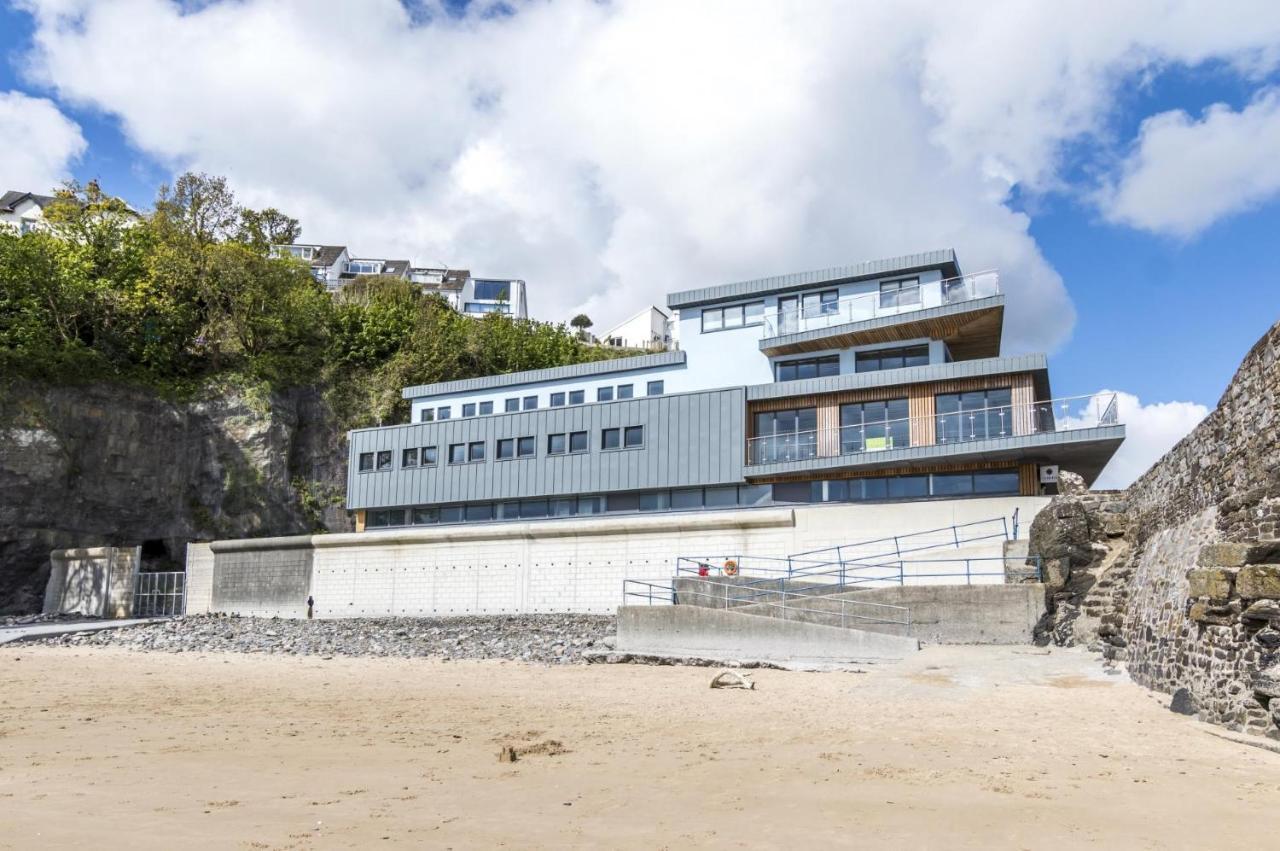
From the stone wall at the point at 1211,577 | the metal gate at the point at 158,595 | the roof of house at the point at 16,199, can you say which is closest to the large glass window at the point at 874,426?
the stone wall at the point at 1211,577

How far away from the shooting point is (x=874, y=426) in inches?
1101

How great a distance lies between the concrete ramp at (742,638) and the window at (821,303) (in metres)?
16.1

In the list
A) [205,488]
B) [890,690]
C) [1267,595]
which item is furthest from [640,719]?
[205,488]

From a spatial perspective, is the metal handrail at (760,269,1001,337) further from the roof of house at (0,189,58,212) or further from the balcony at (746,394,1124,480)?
the roof of house at (0,189,58,212)

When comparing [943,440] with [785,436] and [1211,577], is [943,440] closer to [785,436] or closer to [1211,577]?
[785,436]

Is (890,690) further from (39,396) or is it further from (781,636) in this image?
(39,396)

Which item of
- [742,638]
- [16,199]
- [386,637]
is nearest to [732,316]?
[386,637]

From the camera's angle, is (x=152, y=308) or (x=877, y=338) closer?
(x=877, y=338)

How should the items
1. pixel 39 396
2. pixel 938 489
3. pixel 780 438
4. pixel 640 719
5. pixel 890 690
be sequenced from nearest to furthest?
pixel 640 719 < pixel 890 690 < pixel 938 489 < pixel 780 438 < pixel 39 396

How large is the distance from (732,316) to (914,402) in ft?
28.5

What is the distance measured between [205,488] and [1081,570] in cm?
3757

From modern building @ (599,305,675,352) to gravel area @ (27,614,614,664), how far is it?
58697mm

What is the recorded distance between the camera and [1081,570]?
1767 centimetres

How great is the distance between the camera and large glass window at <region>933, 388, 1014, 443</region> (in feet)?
86.0
